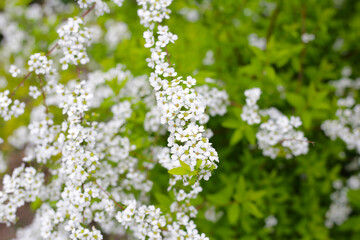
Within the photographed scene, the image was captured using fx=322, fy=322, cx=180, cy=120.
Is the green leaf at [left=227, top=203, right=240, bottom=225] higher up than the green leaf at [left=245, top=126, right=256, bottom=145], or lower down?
lower down

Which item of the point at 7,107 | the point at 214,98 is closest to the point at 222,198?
the point at 214,98

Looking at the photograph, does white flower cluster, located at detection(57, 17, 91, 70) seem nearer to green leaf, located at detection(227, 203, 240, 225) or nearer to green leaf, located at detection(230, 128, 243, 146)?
green leaf, located at detection(230, 128, 243, 146)

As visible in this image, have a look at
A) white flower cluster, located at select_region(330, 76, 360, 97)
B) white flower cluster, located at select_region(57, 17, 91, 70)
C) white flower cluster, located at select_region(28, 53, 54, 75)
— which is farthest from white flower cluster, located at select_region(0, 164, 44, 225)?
white flower cluster, located at select_region(330, 76, 360, 97)

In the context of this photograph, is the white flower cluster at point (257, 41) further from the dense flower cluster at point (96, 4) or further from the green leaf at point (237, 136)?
the dense flower cluster at point (96, 4)

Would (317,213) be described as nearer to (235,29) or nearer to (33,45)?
(235,29)

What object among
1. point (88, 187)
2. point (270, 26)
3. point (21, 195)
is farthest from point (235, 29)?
point (21, 195)

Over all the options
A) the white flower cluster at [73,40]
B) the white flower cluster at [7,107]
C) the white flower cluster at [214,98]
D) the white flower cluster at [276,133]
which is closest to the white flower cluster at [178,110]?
the white flower cluster at [73,40]

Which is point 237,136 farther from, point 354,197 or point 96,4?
point 354,197
